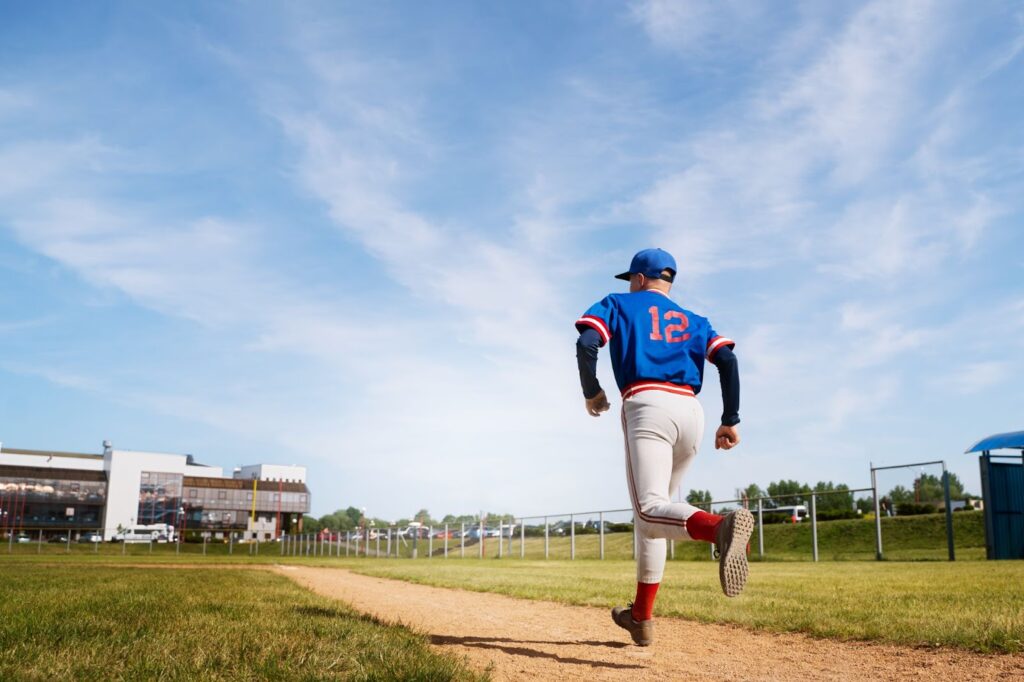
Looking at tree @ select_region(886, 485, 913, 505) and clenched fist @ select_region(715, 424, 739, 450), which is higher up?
clenched fist @ select_region(715, 424, 739, 450)

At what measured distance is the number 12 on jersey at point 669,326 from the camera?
447 centimetres

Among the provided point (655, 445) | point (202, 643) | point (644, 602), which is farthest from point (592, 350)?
point (202, 643)

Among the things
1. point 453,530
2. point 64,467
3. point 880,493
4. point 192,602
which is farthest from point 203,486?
point 192,602

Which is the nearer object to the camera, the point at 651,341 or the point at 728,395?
the point at 651,341

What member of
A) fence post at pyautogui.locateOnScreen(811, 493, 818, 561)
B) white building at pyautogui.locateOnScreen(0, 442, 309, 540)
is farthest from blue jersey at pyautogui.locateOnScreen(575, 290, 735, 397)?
white building at pyautogui.locateOnScreen(0, 442, 309, 540)

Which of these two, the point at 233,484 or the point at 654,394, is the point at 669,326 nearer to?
the point at 654,394

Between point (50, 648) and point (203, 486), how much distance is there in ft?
333

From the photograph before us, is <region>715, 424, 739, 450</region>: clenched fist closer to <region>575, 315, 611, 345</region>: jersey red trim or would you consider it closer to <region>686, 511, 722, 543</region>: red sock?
<region>686, 511, 722, 543</region>: red sock

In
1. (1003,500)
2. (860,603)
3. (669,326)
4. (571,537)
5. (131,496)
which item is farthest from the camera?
(131,496)

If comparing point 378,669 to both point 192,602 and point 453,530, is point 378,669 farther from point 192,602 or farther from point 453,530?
point 453,530

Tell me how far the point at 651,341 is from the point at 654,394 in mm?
315

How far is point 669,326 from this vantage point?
4512 mm

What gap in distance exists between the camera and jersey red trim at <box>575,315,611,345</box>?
444 centimetres

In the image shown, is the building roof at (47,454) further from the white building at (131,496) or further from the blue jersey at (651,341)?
the blue jersey at (651,341)
